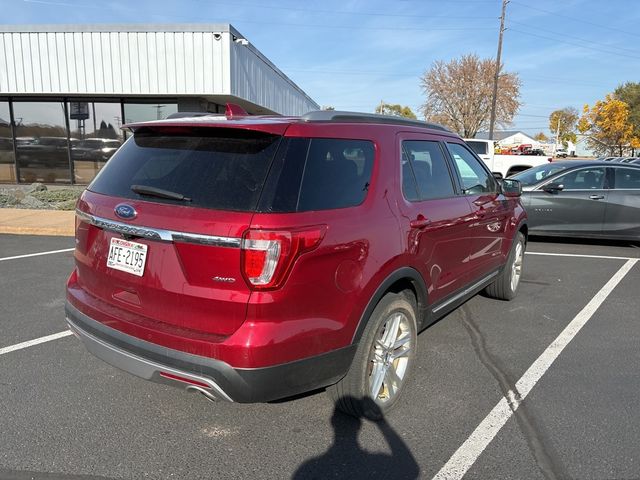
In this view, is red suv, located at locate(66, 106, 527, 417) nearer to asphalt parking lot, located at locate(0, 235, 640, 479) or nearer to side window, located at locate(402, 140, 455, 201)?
side window, located at locate(402, 140, 455, 201)

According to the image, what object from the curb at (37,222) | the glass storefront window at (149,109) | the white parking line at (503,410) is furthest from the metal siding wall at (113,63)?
the white parking line at (503,410)

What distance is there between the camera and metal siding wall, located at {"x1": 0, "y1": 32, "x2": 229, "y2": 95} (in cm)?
1288

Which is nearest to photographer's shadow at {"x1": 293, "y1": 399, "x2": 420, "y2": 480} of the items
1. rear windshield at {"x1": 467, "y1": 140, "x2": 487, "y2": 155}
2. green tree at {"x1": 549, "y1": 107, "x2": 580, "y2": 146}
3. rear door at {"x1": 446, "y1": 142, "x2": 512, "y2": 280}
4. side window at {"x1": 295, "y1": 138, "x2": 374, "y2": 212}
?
side window at {"x1": 295, "y1": 138, "x2": 374, "y2": 212}

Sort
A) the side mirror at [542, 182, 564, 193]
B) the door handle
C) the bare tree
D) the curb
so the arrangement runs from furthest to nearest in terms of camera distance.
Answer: the bare tree, the curb, the side mirror at [542, 182, 564, 193], the door handle

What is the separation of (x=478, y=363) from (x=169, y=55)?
39.2ft

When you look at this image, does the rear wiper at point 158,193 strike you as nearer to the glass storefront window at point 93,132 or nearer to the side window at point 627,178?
the side window at point 627,178

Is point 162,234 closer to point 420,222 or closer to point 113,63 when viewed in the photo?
point 420,222

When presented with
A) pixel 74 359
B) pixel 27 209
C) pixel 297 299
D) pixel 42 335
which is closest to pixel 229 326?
pixel 297 299

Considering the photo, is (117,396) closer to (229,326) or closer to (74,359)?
(74,359)

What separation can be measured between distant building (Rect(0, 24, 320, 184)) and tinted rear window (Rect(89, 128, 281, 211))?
35.2 feet

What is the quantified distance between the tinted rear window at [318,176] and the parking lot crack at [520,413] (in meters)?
1.69

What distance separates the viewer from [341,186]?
106 inches

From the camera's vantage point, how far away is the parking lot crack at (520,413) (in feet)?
8.63

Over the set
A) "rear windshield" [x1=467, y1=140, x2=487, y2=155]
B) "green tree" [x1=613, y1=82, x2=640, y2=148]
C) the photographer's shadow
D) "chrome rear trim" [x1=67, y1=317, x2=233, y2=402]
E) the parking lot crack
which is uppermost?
"green tree" [x1=613, y1=82, x2=640, y2=148]
